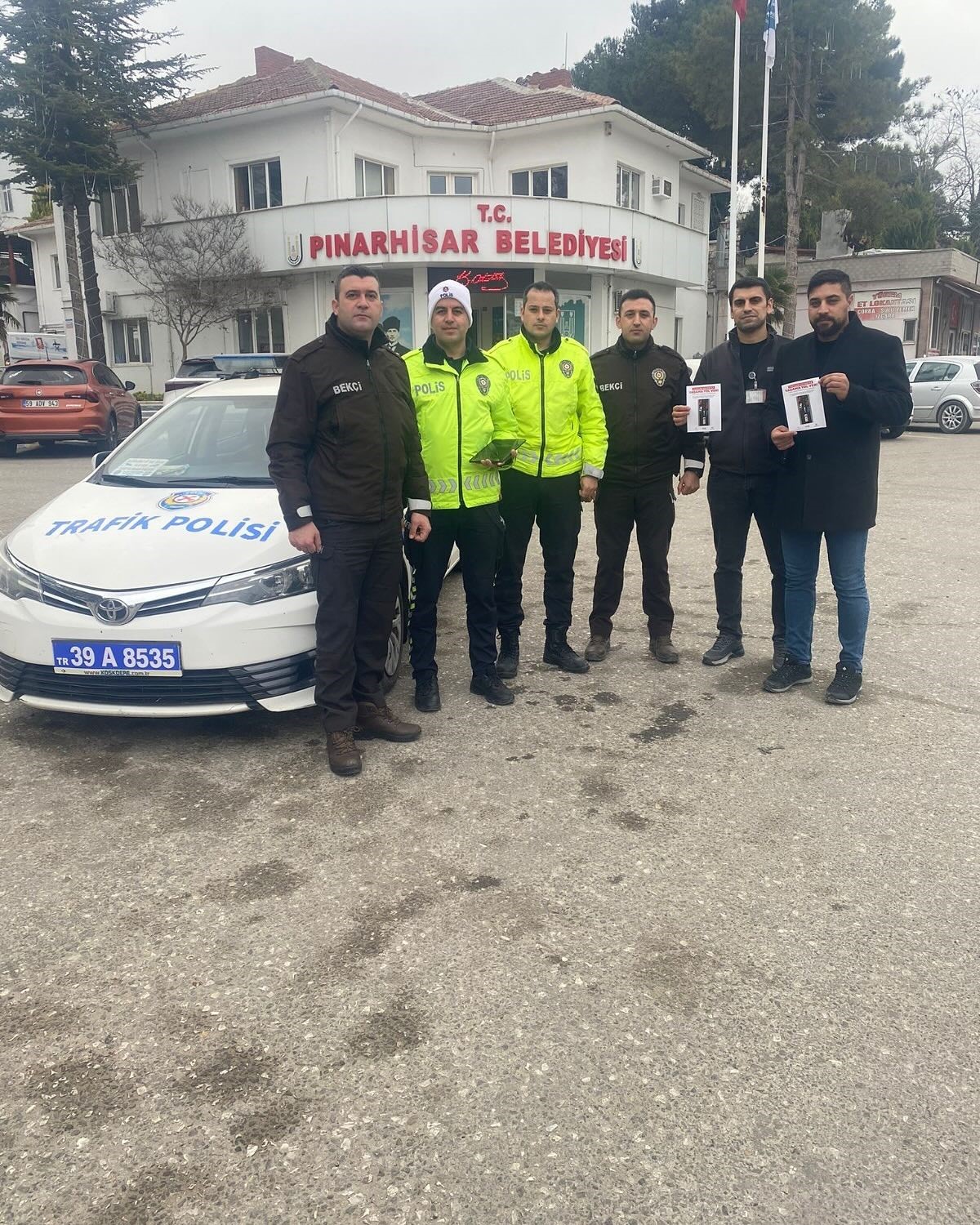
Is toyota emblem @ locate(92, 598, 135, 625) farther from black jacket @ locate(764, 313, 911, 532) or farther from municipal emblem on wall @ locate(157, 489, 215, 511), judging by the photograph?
black jacket @ locate(764, 313, 911, 532)

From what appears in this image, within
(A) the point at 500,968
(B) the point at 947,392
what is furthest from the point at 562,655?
(B) the point at 947,392

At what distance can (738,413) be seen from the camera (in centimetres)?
518

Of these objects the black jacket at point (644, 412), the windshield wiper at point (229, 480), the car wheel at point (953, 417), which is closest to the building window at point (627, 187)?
the car wheel at point (953, 417)

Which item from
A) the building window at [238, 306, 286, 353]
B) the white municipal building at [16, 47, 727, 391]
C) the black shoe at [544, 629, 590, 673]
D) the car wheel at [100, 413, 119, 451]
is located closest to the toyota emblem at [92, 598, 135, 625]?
the black shoe at [544, 629, 590, 673]

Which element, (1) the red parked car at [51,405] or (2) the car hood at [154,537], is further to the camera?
(1) the red parked car at [51,405]

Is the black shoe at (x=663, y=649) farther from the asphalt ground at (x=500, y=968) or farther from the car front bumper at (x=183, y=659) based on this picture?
the car front bumper at (x=183, y=659)

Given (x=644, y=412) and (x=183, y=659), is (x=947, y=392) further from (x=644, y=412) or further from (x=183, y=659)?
(x=183, y=659)

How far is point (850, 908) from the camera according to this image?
300 centimetres

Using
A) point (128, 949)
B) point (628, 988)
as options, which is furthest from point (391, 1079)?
point (128, 949)

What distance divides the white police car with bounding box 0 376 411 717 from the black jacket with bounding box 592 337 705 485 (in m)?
1.93

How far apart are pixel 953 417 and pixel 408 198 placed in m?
13.1

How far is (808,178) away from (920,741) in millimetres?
35032

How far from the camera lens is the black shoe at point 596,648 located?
218 inches

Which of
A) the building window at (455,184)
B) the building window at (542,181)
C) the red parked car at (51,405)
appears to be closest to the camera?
the red parked car at (51,405)
